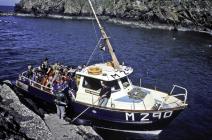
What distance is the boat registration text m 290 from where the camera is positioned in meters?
19.1

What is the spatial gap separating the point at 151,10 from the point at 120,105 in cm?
8150

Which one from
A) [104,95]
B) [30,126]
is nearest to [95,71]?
[104,95]

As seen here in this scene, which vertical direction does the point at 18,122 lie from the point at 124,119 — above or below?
above

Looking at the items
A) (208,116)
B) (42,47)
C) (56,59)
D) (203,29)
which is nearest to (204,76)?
(208,116)

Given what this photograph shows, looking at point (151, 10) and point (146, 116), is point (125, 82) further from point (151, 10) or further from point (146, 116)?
point (151, 10)

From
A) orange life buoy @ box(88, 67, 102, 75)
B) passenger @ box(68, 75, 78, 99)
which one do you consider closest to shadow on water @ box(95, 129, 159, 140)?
passenger @ box(68, 75, 78, 99)

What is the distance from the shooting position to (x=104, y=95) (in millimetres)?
19656

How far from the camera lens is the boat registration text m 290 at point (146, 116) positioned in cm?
1911

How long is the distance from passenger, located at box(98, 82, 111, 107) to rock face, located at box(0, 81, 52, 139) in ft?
12.4

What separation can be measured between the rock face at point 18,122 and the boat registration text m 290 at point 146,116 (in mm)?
4971

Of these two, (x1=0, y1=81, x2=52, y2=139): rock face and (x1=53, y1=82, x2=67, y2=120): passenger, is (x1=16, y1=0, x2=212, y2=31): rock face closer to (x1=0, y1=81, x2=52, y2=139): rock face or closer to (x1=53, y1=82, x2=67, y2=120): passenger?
(x1=53, y1=82, x2=67, y2=120): passenger

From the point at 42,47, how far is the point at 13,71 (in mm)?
17447

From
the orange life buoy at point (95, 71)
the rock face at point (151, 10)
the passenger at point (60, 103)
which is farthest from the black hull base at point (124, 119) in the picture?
the rock face at point (151, 10)

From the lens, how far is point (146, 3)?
10056cm
